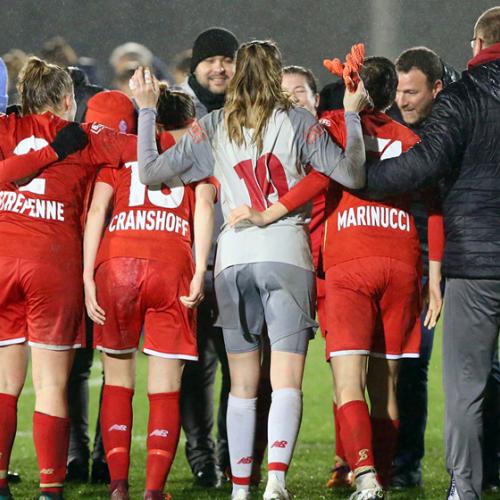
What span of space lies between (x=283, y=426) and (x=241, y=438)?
0.69 feet

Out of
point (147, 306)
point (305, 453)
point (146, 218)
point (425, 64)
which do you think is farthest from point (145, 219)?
point (305, 453)

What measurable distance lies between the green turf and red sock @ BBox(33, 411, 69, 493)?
1.68 ft

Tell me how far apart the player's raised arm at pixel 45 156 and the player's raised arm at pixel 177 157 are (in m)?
0.27

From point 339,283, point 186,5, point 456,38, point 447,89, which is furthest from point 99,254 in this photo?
point 186,5

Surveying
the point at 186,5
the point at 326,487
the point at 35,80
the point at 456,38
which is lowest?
the point at 326,487

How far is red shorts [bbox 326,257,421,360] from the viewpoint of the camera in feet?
16.6

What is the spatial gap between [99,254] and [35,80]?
76 centimetres

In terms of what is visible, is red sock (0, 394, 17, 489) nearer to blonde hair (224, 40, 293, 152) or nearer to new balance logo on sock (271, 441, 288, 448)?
new balance logo on sock (271, 441, 288, 448)

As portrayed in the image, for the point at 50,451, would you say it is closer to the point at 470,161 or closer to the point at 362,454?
the point at 362,454

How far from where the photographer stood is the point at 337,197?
207 inches

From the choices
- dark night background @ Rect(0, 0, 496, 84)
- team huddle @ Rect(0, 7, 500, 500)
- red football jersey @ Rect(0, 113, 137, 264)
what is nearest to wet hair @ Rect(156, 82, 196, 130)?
team huddle @ Rect(0, 7, 500, 500)

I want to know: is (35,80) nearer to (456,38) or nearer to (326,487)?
(326,487)

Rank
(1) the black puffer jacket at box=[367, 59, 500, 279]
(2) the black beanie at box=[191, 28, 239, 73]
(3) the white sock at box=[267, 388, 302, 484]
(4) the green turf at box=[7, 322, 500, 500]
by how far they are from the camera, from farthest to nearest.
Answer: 1. (2) the black beanie at box=[191, 28, 239, 73]
2. (4) the green turf at box=[7, 322, 500, 500]
3. (3) the white sock at box=[267, 388, 302, 484]
4. (1) the black puffer jacket at box=[367, 59, 500, 279]

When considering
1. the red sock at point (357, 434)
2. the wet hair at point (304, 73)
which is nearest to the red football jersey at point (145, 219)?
the red sock at point (357, 434)
